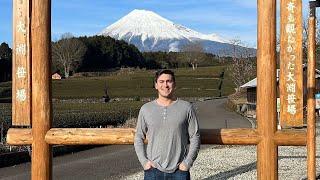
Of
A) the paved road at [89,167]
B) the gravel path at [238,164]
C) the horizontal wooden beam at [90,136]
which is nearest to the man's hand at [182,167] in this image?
the horizontal wooden beam at [90,136]

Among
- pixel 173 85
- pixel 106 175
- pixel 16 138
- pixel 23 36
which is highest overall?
pixel 23 36

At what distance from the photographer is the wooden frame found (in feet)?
22.2

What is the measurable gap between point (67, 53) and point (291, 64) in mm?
58175

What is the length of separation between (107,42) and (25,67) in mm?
60050

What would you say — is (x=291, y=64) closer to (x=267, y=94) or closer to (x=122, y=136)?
(x=267, y=94)

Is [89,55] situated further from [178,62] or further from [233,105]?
[233,105]

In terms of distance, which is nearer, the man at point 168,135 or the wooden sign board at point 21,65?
the man at point 168,135

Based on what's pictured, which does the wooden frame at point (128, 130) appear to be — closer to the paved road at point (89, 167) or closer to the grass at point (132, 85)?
the paved road at point (89, 167)

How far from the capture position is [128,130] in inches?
274

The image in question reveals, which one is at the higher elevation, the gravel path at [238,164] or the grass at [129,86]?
the grass at [129,86]

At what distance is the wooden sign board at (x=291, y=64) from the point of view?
22.9 feet

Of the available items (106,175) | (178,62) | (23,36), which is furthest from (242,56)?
(23,36)

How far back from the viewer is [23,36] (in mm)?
7137

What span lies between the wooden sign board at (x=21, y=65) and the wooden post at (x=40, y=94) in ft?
0.35
